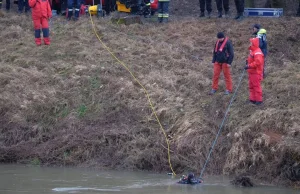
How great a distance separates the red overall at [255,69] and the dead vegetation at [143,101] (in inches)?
15.0

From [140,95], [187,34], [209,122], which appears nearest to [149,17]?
[187,34]

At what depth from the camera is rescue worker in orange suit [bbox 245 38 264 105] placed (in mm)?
17000

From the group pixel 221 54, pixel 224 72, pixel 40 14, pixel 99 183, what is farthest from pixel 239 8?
pixel 99 183

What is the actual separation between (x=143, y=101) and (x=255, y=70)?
3348mm

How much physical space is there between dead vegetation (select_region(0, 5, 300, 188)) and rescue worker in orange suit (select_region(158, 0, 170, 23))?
1.97 ft

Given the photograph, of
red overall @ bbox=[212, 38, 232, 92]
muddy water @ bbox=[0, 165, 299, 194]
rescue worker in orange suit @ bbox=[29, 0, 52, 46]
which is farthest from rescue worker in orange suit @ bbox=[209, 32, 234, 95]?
rescue worker in orange suit @ bbox=[29, 0, 52, 46]

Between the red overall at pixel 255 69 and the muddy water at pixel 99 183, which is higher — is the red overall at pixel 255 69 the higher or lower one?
the higher one

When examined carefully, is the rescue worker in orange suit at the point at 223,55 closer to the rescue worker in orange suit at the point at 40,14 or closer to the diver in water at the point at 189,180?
the diver in water at the point at 189,180

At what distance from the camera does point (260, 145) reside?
16156 millimetres

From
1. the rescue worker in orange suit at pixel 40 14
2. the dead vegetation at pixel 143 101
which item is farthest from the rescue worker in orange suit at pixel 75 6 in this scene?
the rescue worker in orange suit at pixel 40 14

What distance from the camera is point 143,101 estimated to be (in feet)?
62.1

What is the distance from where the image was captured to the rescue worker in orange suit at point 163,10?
78.2ft

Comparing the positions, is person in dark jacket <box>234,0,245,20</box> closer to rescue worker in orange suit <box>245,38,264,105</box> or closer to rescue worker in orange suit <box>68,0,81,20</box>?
rescue worker in orange suit <box>68,0,81,20</box>

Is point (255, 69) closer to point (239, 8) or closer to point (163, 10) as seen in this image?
point (239, 8)
